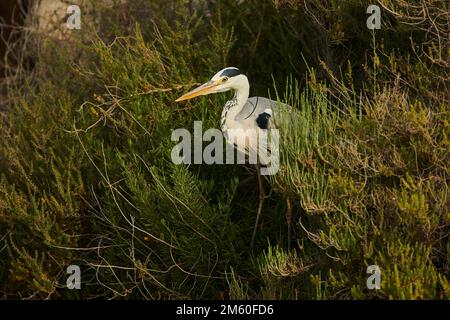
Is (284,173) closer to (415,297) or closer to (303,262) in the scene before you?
(303,262)

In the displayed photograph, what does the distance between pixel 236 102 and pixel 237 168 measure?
685 millimetres

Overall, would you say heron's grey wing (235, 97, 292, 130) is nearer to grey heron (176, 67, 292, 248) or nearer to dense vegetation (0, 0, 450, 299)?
grey heron (176, 67, 292, 248)

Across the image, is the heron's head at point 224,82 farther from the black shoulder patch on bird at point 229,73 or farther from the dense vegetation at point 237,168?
the dense vegetation at point 237,168

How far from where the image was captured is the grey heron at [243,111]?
5.68 metres

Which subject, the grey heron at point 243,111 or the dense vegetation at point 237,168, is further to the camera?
the grey heron at point 243,111

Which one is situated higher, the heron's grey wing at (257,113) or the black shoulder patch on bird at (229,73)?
→ the black shoulder patch on bird at (229,73)

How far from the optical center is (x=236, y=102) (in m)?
5.75

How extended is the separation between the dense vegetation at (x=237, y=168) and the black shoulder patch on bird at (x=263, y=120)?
0.22m

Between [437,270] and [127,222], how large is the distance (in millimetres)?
2150

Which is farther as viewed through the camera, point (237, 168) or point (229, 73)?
point (237, 168)

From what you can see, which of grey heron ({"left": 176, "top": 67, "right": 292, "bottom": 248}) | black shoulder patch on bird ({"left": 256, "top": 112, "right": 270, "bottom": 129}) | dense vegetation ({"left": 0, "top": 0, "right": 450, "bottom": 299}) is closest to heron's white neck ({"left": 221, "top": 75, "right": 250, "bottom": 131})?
grey heron ({"left": 176, "top": 67, "right": 292, "bottom": 248})

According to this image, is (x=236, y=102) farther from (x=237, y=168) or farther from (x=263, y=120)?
(x=237, y=168)

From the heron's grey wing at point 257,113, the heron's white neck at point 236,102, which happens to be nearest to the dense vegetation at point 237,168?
the heron's grey wing at point 257,113

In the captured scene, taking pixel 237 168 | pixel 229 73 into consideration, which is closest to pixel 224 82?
pixel 229 73
